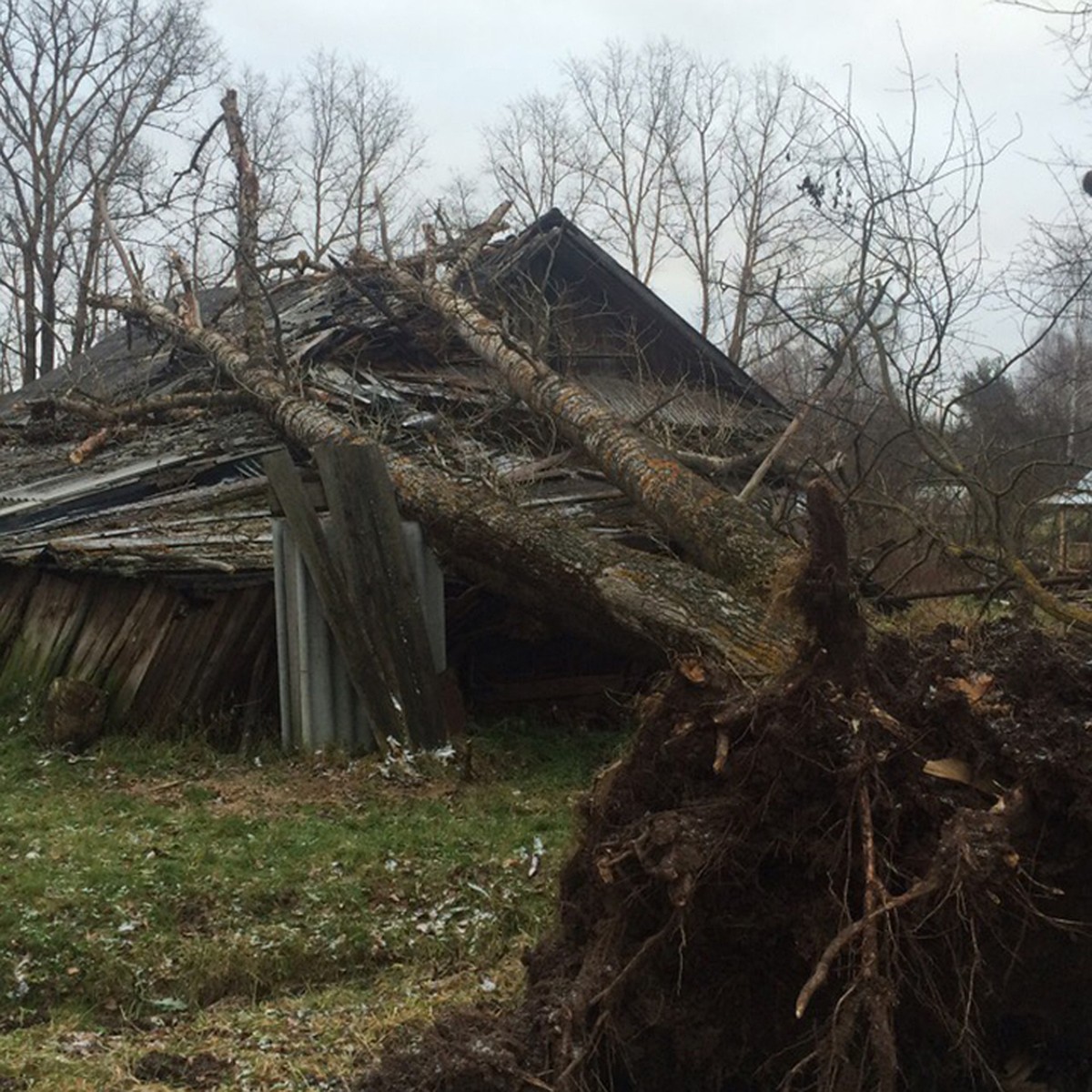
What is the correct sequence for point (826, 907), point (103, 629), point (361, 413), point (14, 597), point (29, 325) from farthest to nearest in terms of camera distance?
point (29, 325) < point (361, 413) < point (14, 597) < point (103, 629) < point (826, 907)

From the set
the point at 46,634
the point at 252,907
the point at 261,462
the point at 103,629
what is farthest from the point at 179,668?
the point at 252,907

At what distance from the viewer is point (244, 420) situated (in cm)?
1052

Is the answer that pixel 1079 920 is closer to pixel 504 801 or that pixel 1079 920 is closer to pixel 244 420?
pixel 504 801

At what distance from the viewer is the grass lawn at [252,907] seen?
152 inches

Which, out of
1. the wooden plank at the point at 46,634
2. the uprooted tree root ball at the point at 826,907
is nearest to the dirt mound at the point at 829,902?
the uprooted tree root ball at the point at 826,907

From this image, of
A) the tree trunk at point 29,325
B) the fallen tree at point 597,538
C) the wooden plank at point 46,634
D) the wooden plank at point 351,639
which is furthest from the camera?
the tree trunk at point 29,325

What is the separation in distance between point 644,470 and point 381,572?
5.79 feet

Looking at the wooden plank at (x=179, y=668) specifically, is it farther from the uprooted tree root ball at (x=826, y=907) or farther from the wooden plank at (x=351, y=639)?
the uprooted tree root ball at (x=826, y=907)

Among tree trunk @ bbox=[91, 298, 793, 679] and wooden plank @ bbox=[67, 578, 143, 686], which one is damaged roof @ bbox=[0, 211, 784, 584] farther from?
tree trunk @ bbox=[91, 298, 793, 679]

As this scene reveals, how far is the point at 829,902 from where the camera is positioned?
299cm

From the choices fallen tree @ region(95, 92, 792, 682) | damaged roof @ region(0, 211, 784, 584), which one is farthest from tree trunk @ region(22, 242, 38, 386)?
fallen tree @ region(95, 92, 792, 682)

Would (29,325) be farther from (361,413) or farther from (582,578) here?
(582,578)

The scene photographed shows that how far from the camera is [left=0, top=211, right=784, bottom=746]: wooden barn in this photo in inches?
309

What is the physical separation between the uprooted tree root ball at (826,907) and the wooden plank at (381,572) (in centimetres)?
388
